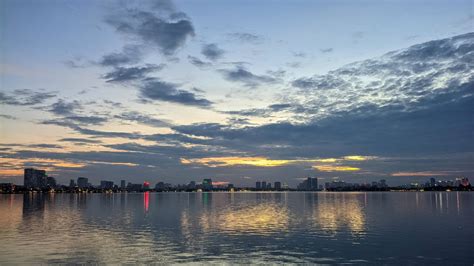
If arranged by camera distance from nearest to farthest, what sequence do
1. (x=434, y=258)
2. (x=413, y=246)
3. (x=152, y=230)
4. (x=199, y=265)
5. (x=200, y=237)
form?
(x=199, y=265)
(x=434, y=258)
(x=413, y=246)
(x=200, y=237)
(x=152, y=230)

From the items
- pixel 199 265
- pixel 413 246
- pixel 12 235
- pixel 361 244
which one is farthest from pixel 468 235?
pixel 12 235

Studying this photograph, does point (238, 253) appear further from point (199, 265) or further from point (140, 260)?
point (140, 260)

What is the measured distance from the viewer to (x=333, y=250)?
4716 cm

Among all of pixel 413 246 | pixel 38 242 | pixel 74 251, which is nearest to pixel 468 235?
pixel 413 246

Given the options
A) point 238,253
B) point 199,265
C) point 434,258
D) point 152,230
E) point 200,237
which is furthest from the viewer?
point 152,230

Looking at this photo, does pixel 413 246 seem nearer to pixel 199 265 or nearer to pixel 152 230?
pixel 199 265

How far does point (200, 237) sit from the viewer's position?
5803 cm

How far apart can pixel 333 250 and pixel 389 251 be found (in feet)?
21.2

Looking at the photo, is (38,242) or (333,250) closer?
(333,250)

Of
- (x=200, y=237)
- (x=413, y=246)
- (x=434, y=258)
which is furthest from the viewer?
(x=200, y=237)

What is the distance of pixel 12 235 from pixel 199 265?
3647cm

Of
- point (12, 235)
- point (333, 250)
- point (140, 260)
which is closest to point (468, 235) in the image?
point (333, 250)

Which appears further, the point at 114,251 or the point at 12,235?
the point at 12,235

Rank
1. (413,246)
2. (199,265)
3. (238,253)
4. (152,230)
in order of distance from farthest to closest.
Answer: (152,230) < (413,246) < (238,253) < (199,265)
